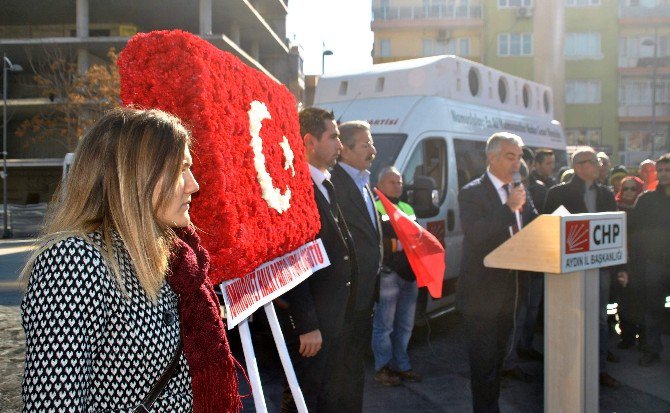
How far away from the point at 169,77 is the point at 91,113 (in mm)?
30228

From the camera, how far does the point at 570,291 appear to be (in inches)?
131

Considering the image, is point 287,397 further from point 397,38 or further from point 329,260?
point 397,38

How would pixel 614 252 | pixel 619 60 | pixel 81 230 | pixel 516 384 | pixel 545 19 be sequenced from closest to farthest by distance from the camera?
pixel 81 230 → pixel 614 252 → pixel 516 384 → pixel 545 19 → pixel 619 60

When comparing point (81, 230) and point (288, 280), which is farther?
point (288, 280)

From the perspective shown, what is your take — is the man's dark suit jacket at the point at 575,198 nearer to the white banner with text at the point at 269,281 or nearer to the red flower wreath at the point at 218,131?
the white banner with text at the point at 269,281

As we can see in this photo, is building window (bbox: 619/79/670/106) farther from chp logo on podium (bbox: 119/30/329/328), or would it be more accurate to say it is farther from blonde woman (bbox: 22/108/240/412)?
blonde woman (bbox: 22/108/240/412)

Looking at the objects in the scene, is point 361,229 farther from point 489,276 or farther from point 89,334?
point 89,334

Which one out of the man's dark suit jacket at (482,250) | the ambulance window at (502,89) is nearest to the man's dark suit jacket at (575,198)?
the man's dark suit jacket at (482,250)

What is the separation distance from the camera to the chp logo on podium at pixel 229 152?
2.21 metres

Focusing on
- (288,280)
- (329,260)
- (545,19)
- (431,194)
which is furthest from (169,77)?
(545,19)

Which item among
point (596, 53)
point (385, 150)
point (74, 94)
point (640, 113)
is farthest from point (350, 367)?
point (640, 113)

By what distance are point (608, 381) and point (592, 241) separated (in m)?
2.98

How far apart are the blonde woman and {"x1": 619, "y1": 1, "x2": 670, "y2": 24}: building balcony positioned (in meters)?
51.0

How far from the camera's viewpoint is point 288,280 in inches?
116
